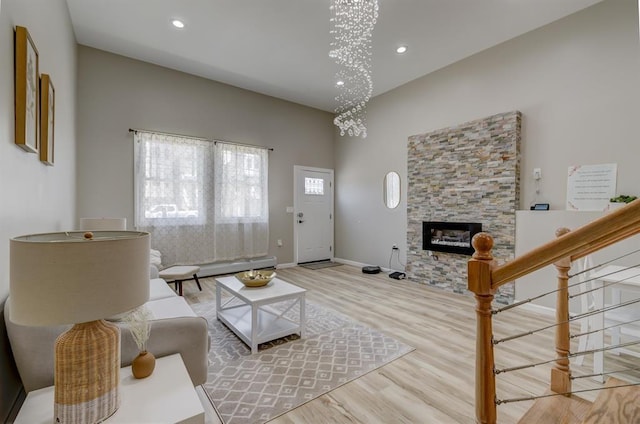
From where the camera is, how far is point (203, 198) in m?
4.89

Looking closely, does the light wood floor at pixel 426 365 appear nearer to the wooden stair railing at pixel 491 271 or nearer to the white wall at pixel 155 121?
the wooden stair railing at pixel 491 271

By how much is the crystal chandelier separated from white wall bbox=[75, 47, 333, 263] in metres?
1.35

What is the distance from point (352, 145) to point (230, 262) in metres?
3.44

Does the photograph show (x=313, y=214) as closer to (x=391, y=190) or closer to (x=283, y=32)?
(x=391, y=190)

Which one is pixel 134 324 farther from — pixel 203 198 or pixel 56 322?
pixel 203 198

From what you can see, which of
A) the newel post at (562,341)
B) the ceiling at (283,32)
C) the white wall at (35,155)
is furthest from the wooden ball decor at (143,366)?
the ceiling at (283,32)

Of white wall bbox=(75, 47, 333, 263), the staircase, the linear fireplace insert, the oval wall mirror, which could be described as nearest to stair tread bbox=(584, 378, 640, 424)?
the staircase

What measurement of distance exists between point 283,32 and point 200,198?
281cm

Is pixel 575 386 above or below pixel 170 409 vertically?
below

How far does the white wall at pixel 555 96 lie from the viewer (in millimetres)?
2998

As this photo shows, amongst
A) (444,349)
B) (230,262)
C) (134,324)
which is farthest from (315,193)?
(134,324)

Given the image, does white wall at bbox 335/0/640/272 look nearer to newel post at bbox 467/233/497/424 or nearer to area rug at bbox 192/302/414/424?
area rug at bbox 192/302/414/424

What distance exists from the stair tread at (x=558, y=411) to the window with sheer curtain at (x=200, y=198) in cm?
461

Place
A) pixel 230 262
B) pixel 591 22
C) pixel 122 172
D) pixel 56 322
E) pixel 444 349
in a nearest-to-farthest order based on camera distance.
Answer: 1. pixel 56 322
2. pixel 444 349
3. pixel 591 22
4. pixel 122 172
5. pixel 230 262
